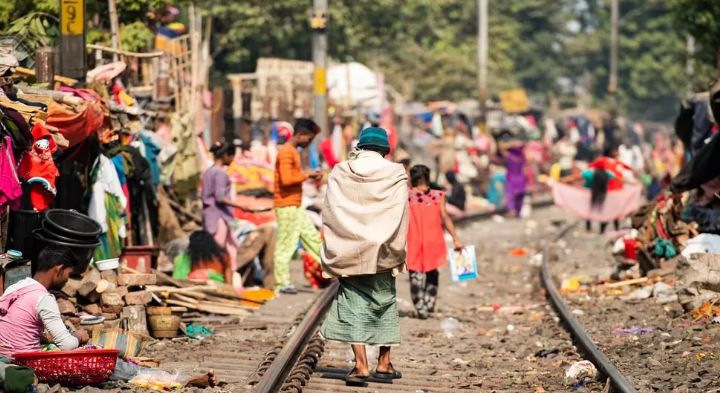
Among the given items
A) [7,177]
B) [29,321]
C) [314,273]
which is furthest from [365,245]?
[314,273]

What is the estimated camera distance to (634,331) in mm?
12742

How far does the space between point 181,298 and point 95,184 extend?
1.54 metres

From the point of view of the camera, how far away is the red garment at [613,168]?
25344mm

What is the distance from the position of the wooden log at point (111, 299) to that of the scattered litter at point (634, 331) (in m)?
4.53

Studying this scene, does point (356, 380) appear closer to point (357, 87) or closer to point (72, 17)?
point (72, 17)

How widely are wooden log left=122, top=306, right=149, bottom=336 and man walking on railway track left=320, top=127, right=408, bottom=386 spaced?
2341 millimetres

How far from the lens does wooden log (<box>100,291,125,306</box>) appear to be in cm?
1184

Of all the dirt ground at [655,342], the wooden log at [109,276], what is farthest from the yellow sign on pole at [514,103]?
the wooden log at [109,276]

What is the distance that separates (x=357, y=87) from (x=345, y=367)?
22978 millimetres

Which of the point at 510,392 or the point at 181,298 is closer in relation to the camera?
the point at 510,392

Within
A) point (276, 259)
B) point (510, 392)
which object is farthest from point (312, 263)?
point (510, 392)

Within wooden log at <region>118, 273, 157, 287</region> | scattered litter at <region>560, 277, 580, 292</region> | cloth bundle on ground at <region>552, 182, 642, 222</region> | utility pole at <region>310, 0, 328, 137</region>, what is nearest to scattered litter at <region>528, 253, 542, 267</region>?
cloth bundle on ground at <region>552, 182, 642, 222</region>

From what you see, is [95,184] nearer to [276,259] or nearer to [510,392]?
[276,259]

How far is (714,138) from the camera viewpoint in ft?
54.9
